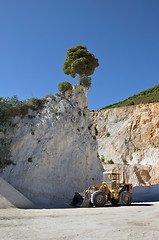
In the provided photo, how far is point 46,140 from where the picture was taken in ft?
61.9

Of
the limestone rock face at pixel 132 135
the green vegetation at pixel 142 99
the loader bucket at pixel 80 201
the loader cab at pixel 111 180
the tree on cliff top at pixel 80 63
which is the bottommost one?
the loader bucket at pixel 80 201

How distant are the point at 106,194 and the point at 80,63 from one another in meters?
15.1

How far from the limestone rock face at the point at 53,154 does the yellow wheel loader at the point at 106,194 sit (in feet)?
8.32

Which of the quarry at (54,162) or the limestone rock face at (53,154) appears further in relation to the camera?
the limestone rock face at (53,154)

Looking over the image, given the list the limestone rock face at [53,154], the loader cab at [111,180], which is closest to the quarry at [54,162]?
the limestone rock face at [53,154]

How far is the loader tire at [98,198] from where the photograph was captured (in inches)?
559

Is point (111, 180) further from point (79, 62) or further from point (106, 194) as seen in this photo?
point (79, 62)

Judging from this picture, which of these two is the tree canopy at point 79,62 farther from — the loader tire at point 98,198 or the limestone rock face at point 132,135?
the limestone rock face at point 132,135

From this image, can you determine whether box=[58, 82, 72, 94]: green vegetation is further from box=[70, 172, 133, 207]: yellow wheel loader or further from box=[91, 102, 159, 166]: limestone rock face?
box=[91, 102, 159, 166]: limestone rock face

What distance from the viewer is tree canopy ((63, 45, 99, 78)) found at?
25750mm

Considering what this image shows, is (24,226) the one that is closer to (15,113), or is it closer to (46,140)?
(46,140)

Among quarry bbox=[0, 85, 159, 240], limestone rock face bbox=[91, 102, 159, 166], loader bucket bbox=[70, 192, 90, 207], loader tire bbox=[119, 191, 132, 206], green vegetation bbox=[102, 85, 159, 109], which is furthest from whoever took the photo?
green vegetation bbox=[102, 85, 159, 109]

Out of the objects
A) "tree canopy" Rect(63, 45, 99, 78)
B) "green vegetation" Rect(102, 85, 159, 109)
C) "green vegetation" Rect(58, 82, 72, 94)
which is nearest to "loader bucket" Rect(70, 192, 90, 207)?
"green vegetation" Rect(58, 82, 72, 94)

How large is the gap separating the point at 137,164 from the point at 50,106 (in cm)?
2107
